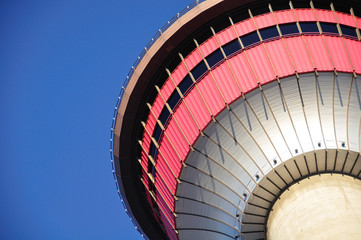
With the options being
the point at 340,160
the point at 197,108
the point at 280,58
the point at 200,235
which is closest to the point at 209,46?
the point at 197,108

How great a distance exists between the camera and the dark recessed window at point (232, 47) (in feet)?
72.3

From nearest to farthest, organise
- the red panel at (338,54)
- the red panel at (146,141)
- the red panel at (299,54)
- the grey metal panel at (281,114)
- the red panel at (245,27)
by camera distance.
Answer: the red panel at (338,54), the red panel at (299,54), the grey metal panel at (281,114), the red panel at (245,27), the red panel at (146,141)

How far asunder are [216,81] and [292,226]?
8.77m

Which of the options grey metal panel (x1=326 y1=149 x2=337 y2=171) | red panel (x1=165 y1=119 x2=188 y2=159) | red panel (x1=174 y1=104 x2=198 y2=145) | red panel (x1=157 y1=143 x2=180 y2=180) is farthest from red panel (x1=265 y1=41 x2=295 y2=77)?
red panel (x1=157 y1=143 x2=180 y2=180)

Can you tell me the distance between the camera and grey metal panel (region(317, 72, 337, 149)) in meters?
20.0

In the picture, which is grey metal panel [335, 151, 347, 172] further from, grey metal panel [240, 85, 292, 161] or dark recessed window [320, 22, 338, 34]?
dark recessed window [320, 22, 338, 34]

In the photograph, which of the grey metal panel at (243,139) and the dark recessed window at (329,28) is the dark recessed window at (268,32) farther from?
the grey metal panel at (243,139)

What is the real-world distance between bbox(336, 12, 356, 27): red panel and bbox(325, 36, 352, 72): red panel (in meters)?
1.22

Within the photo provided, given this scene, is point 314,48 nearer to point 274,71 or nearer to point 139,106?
point 274,71

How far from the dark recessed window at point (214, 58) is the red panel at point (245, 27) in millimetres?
1649

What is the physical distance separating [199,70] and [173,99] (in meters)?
2.41

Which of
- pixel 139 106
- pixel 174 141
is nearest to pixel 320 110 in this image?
pixel 174 141

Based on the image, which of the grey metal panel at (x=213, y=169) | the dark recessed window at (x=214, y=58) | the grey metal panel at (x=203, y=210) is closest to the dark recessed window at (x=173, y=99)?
the dark recessed window at (x=214, y=58)

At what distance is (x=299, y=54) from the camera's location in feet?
67.8
